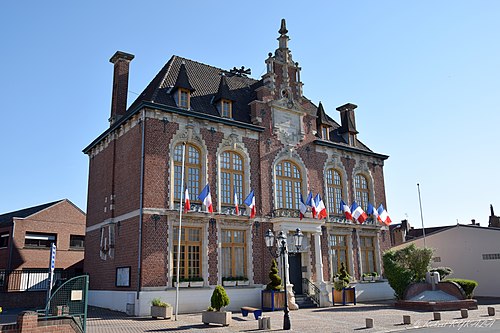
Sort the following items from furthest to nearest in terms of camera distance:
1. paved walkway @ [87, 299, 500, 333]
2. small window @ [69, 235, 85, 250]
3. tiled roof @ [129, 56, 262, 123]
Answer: small window @ [69, 235, 85, 250], tiled roof @ [129, 56, 262, 123], paved walkway @ [87, 299, 500, 333]

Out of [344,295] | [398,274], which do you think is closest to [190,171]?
[344,295]

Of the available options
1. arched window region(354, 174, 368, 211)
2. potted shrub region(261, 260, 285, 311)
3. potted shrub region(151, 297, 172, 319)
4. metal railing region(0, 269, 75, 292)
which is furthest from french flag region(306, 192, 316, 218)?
metal railing region(0, 269, 75, 292)

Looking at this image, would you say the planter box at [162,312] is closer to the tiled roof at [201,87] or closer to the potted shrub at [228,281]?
the potted shrub at [228,281]

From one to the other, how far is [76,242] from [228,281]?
821 inches

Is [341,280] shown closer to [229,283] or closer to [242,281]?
[242,281]

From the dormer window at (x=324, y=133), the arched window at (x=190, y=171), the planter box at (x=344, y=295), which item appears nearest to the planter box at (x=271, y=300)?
the planter box at (x=344, y=295)

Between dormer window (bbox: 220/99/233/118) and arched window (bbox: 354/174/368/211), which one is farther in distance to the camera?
arched window (bbox: 354/174/368/211)

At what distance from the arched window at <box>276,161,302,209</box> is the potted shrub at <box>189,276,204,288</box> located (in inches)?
261

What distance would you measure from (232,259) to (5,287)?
15.2 metres

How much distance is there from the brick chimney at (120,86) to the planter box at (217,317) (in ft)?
44.6

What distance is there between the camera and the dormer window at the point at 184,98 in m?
23.9

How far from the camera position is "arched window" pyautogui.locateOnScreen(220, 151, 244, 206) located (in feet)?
80.8

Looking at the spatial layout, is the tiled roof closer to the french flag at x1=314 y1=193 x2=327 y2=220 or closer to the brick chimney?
the brick chimney

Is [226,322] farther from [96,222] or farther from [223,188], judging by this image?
[96,222]
